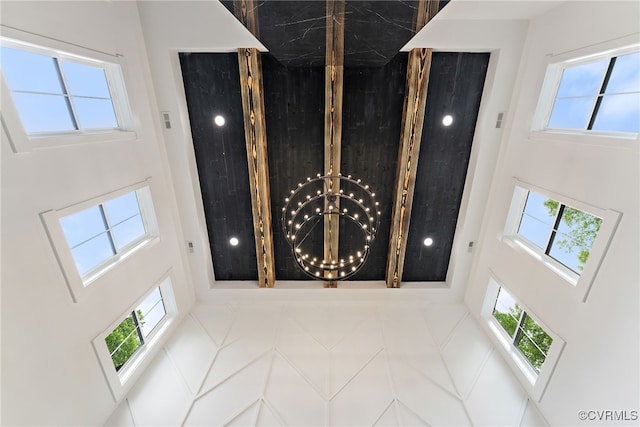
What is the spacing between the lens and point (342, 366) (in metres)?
4.32

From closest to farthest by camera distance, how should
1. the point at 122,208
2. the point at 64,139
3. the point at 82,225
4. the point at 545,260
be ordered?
the point at 64,139, the point at 82,225, the point at 545,260, the point at 122,208

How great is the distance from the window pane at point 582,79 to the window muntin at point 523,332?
10.6ft

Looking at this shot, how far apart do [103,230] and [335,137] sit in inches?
151

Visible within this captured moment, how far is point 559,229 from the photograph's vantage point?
368 cm

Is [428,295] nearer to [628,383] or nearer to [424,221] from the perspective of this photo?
[424,221]

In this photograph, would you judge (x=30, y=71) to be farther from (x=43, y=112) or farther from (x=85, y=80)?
(x=85, y=80)

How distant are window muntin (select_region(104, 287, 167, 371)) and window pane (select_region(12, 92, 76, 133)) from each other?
280cm

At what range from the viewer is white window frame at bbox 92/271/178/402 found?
3.45 m

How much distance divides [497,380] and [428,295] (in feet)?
6.18

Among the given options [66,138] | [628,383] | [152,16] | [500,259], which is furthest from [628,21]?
[66,138]

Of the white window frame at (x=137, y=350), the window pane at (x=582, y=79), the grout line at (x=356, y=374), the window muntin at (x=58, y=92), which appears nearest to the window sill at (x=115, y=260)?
the white window frame at (x=137, y=350)

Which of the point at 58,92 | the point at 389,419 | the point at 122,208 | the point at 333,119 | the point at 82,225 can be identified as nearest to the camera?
the point at 58,92

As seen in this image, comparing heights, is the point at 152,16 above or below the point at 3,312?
above

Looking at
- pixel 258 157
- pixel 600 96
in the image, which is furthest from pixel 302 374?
pixel 600 96
